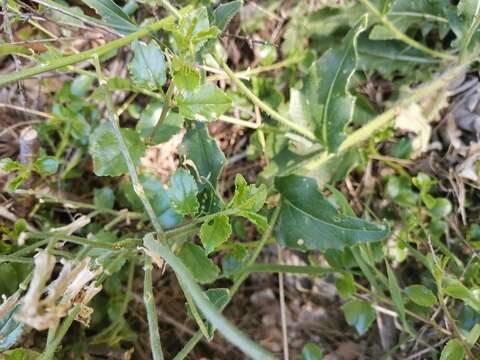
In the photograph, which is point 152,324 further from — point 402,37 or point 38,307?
point 402,37

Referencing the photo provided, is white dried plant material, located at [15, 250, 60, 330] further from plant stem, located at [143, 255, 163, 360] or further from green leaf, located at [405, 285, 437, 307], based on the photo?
green leaf, located at [405, 285, 437, 307]

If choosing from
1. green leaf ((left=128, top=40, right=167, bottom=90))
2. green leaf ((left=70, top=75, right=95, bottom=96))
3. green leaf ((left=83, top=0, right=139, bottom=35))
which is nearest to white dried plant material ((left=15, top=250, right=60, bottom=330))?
green leaf ((left=128, top=40, right=167, bottom=90))

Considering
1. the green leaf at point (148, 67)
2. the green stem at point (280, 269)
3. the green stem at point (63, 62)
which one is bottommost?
the green stem at point (280, 269)

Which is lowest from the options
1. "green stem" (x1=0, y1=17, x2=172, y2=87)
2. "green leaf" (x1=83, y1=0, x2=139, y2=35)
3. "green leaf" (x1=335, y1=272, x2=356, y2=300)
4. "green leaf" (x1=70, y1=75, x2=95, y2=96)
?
"green leaf" (x1=335, y1=272, x2=356, y2=300)

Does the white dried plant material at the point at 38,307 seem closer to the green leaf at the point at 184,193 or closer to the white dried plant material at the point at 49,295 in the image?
the white dried plant material at the point at 49,295

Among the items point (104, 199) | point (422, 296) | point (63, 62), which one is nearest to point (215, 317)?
point (63, 62)

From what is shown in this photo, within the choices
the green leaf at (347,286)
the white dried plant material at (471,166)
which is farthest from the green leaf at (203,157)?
the white dried plant material at (471,166)
